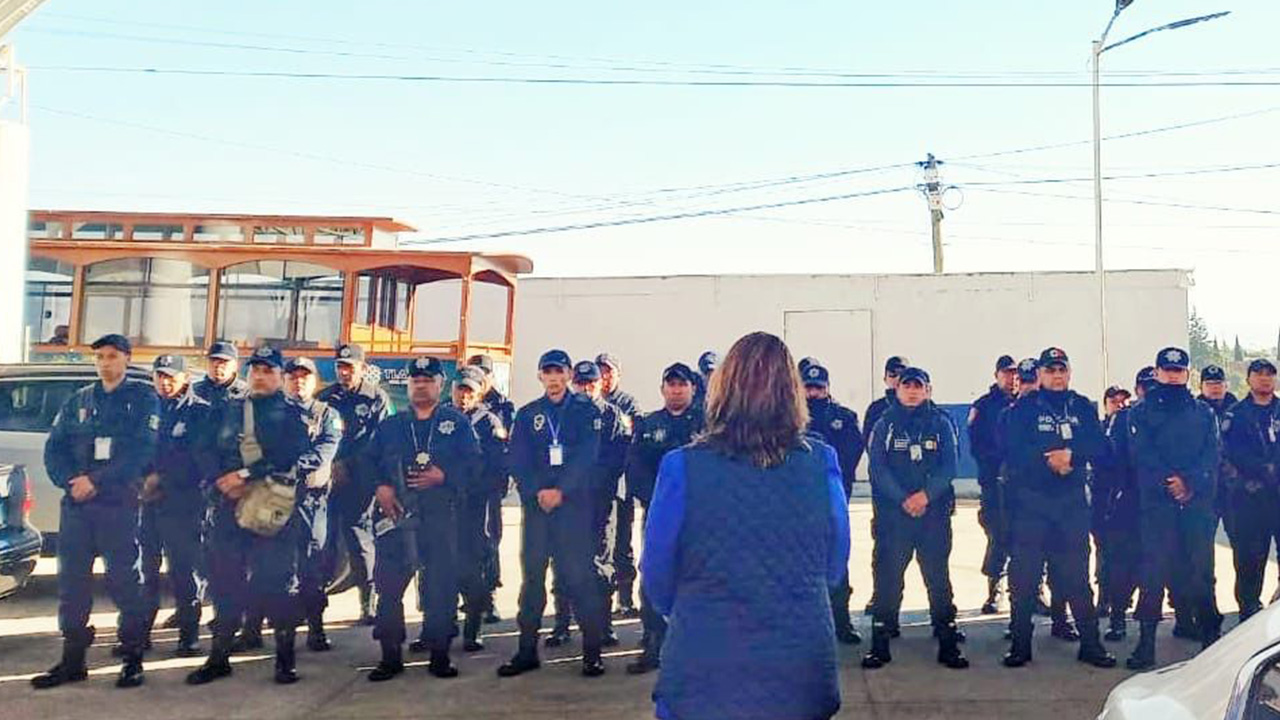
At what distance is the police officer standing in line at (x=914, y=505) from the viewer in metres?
5.80

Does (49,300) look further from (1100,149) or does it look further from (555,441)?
(1100,149)

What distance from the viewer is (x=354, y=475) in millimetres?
6535

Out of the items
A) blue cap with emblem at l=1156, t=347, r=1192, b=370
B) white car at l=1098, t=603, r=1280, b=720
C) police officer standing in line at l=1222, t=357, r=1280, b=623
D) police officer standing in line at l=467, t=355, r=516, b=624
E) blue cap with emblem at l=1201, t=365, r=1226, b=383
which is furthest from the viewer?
blue cap with emblem at l=1201, t=365, r=1226, b=383

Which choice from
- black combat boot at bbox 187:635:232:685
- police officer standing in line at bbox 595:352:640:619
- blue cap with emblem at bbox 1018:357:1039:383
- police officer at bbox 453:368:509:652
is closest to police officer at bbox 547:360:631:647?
police officer standing in line at bbox 595:352:640:619

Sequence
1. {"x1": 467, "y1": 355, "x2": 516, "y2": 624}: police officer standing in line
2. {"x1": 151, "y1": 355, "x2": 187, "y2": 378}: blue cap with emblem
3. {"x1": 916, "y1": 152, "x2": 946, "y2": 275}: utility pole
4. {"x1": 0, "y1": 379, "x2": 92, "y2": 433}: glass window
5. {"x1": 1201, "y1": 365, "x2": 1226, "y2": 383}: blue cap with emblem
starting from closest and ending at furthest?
{"x1": 151, "y1": 355, "x2": 187, "y2": 378}: blue cap with emblem, {"x1": 467, "y1": 355, "x2": 516, "y2": 624}: police officer standing in line, {"x1": 1201, "y1": 365, "x2": 1226, "y2": 383}: blue cap with emblem, {"x1": 0, "y1": 379, "x2": 92, "y2": 433}: glass window, {"x1": 916, "y1": 152, "x2": 946, "y2": 275}: utility pole

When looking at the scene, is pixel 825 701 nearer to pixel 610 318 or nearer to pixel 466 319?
pixel 466 319

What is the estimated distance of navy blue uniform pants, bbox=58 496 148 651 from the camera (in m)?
5.36

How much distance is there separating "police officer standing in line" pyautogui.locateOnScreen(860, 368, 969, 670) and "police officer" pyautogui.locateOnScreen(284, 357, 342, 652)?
319 centimetres

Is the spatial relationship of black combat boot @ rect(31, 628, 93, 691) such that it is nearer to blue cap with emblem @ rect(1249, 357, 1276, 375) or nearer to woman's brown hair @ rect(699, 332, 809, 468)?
woman's brown hair @ rect(699, 332, 809, 468)

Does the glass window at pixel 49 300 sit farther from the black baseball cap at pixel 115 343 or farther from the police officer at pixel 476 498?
the police officer at pixel 476 498

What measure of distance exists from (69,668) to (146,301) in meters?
6.06

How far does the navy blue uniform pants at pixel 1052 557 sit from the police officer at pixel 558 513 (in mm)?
2412

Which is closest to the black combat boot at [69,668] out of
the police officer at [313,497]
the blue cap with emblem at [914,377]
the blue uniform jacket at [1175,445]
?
the police officer at [313,497]

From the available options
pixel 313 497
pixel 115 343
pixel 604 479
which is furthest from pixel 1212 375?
pixel 115 343
